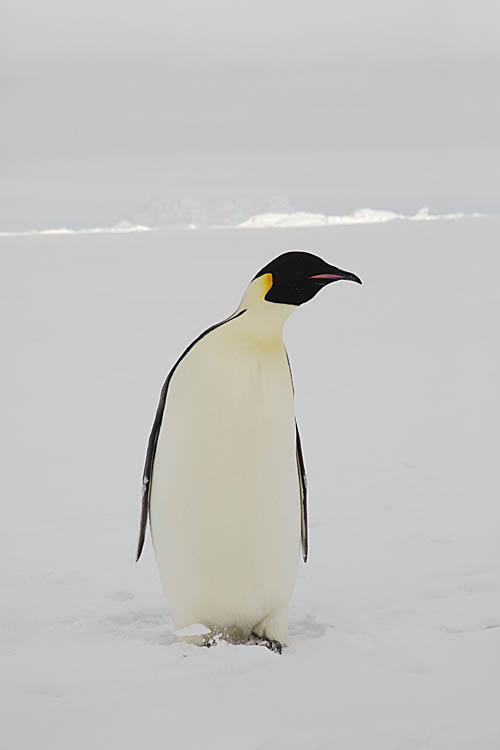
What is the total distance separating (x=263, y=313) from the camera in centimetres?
235

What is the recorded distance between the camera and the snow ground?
1.93 m

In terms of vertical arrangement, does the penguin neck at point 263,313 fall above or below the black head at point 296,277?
below

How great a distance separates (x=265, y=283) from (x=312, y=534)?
5.39 feet

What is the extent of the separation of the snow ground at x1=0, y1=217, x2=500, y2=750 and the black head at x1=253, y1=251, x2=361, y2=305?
788mm

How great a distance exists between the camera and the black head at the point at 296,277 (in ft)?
7.64

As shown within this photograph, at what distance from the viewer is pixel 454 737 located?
1859 mm

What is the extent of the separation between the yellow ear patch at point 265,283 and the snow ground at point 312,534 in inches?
31.4

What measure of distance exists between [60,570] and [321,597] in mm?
890

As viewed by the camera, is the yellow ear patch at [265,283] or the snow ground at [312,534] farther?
the yellow ear patch at [265,283]

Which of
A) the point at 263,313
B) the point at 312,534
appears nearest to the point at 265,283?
the point at 263,313

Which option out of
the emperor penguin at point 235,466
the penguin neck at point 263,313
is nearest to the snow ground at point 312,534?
the emperor penguin at point 235,466

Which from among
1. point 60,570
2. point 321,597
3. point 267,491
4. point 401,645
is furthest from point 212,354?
point 60,570

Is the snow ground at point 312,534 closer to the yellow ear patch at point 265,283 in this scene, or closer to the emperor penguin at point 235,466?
the emperor penguin at point 235,466

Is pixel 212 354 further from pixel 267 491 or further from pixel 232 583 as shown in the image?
pixel 232 583
